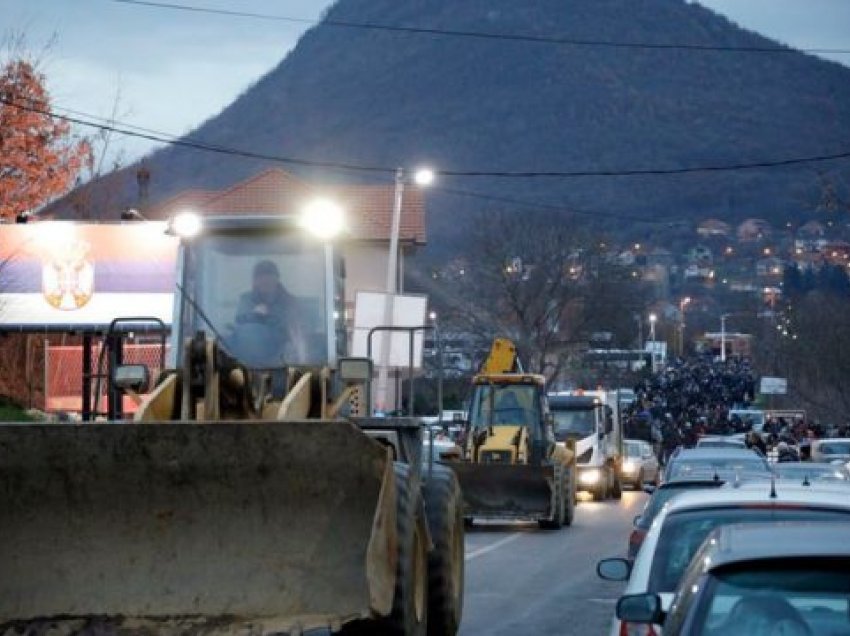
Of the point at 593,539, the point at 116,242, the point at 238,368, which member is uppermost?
the point at 116,242

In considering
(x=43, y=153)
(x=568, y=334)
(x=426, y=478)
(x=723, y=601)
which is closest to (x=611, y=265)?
(x=568, y=334)

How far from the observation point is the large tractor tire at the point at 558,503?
3503 cm

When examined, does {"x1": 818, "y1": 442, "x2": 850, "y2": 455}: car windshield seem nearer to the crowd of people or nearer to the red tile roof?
the crowd of people

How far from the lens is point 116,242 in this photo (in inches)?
1550

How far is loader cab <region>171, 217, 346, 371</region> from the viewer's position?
577 inches

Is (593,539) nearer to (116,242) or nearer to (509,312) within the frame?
(116,242)

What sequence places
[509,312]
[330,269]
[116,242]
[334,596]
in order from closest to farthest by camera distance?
[334,596] < [330,269] < [116,242] < [509,312]

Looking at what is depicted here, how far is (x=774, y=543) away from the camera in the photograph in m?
7.47

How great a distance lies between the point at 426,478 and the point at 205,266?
2301 mm

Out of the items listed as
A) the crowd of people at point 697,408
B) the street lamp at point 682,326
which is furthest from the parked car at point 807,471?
the street lamp at point 682,326

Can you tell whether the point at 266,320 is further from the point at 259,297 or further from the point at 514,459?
the point at 514,459

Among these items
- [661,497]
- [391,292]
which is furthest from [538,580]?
[391,292]

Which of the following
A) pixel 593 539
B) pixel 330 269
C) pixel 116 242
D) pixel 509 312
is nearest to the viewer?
pixel 330 269

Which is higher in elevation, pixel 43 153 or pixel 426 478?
pixel 43 153
